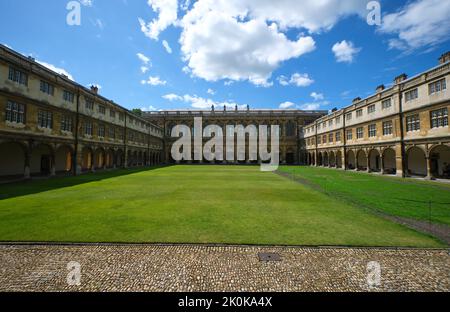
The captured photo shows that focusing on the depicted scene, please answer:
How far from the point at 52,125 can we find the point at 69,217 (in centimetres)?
1928

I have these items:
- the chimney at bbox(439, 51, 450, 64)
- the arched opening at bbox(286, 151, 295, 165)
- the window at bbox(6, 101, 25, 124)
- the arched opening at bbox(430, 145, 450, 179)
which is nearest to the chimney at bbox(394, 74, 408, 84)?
the chimney at bbox(439, 51, 450, 64)

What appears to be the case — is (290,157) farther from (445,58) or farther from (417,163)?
(445,58)

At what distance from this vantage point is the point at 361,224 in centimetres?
783

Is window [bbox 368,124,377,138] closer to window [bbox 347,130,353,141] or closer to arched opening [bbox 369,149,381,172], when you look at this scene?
arched opening [bbox 369,149,381,172]

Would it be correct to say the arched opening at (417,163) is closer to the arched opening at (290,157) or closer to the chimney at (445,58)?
the chimney at (445,58)

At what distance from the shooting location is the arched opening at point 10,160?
21422 millimetres

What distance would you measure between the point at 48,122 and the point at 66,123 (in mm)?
2501

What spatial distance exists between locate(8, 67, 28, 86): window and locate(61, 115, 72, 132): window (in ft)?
17.6

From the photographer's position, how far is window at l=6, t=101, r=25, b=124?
1769 centimetres

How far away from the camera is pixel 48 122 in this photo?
71.2 feet

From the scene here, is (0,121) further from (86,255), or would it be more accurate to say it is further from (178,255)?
(178,255)

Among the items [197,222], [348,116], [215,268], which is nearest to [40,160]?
[197,222]
